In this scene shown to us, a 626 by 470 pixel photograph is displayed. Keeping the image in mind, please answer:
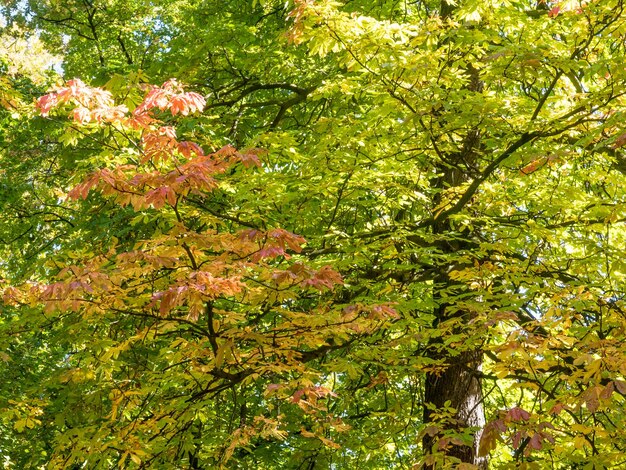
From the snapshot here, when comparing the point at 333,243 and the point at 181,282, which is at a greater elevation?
the point at 333,243

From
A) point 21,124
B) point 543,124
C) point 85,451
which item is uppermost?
point 21,124

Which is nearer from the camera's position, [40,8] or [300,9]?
[300,9]

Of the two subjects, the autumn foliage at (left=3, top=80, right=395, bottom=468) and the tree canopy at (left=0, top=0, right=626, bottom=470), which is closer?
the autumn foliage at (left=3, top=80, right=395, bottom=468)

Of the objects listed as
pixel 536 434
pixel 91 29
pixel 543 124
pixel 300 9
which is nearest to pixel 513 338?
pixel 536 434

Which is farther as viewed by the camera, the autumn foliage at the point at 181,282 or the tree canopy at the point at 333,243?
the tree canopy at the point at 333,243

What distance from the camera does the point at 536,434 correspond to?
360cm

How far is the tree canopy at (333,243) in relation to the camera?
12.8 ft

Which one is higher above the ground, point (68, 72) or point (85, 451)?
point (68, 72)

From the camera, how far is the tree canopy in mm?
3900

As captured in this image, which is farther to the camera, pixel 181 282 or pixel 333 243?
pixel 333 243

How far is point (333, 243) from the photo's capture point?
241 inches

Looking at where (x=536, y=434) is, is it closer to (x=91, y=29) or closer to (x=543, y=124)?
(x=543, y=124)

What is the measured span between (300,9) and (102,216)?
3.25 metres

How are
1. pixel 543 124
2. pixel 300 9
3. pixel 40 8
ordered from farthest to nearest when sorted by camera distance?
pixel 40 8, pixel 543 124, pixel 300 9
